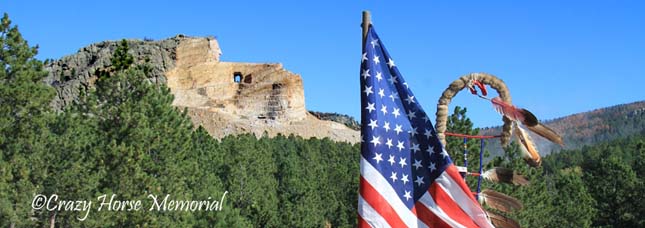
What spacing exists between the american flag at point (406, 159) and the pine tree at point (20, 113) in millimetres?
18155

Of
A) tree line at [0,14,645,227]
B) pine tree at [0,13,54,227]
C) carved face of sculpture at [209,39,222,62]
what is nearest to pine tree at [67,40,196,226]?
tree line at [0,14,645,227]

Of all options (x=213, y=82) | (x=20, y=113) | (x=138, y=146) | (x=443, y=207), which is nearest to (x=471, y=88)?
(x=443, y=207)

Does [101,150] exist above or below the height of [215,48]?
below

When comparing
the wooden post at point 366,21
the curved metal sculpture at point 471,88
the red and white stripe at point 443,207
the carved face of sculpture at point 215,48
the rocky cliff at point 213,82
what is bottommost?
the red and white stripe at point 443,207

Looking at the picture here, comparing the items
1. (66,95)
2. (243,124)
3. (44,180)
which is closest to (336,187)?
(44,180)

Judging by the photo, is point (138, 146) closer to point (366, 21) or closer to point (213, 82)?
point (366, 21)

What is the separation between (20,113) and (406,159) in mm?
19208

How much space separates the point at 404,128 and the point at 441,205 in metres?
0.79

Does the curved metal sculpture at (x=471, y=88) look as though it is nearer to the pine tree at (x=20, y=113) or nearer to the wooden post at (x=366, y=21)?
the wooden post at (x=366, y=21)

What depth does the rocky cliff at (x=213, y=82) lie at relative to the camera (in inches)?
3396

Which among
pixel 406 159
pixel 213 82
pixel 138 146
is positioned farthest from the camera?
pixel 213 82

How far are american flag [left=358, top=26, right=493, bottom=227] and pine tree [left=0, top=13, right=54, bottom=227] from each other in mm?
18155

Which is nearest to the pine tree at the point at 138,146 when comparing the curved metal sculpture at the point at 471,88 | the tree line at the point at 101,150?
the tree line at the point at 101,150

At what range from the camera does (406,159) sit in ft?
25.4
